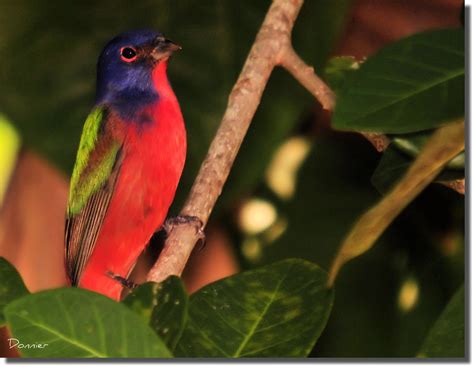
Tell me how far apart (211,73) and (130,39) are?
20 centimetres

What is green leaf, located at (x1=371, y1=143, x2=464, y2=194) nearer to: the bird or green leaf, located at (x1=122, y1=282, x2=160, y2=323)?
the bird

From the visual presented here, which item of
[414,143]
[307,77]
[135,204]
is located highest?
[307,77]

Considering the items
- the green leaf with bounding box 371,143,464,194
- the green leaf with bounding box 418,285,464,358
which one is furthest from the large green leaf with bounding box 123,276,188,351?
the green leaf with bounding box 371,143,464,194

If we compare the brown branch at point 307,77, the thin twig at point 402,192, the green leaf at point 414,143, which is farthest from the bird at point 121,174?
the thin twig at point 402,192

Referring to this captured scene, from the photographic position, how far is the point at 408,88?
52.1 inches

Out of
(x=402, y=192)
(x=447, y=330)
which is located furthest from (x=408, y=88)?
(x=447, y=330)

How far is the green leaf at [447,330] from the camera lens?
4.21 ft

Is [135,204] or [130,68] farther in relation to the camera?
[130,68]

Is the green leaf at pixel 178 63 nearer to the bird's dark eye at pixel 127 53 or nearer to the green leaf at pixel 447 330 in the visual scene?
the bird's dark eye at pixel 127 53

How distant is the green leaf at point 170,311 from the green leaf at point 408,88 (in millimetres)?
337

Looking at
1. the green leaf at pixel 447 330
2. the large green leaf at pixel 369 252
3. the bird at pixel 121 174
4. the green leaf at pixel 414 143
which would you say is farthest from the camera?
the bird at pixel 121 174

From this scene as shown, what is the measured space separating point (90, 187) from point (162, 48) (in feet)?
1.11

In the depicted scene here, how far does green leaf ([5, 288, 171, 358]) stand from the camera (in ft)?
3.87

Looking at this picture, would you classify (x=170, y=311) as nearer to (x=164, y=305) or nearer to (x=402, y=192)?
(x=164, y=305)
